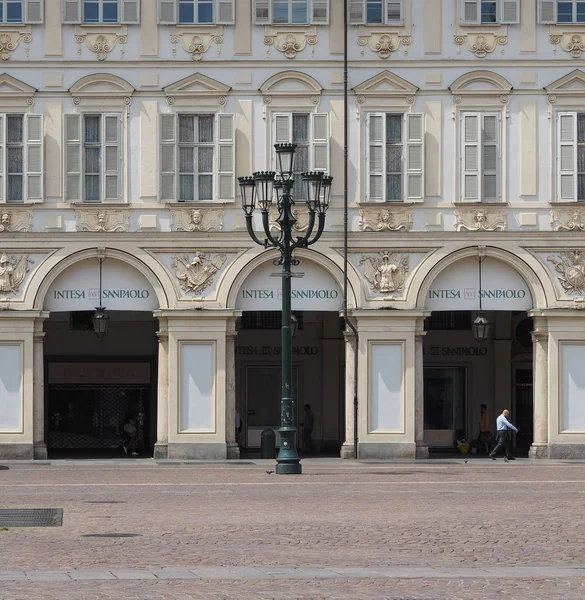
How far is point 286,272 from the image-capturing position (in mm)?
32156

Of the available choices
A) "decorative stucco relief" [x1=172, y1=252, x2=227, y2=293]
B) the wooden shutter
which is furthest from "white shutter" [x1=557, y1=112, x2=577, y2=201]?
the wooden shutter

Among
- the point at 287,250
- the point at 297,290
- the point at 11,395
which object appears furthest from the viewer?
the point at 297,290

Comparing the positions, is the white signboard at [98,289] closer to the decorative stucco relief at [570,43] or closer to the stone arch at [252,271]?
the stone arch at [252,271]

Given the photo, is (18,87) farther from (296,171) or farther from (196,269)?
(296,171)

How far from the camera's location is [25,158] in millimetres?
38094

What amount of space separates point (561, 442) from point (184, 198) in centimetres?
1083

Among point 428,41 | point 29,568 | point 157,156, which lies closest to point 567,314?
point 428,41

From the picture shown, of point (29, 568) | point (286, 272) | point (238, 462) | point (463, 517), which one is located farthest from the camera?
point (238, 462)

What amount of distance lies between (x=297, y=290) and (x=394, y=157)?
158 inches

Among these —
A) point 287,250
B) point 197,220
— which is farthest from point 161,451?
point 287,250

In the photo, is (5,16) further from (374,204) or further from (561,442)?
(561,442)

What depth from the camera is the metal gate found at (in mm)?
44938

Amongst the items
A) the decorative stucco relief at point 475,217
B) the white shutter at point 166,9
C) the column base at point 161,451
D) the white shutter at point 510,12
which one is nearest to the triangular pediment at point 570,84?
the white shutter at point 510,12

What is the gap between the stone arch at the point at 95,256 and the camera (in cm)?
3819
